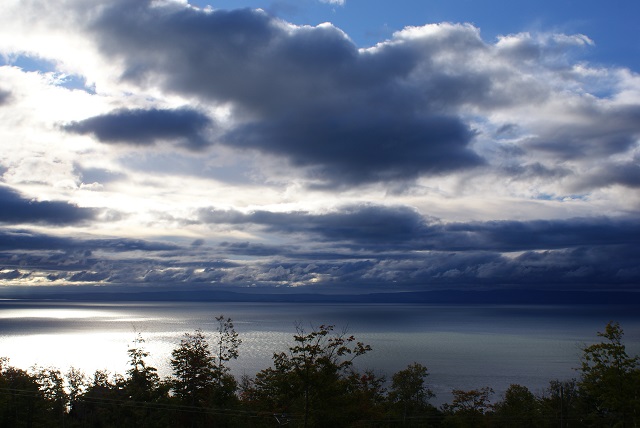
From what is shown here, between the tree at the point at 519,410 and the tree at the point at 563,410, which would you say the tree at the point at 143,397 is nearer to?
the tree at the point at 519,410

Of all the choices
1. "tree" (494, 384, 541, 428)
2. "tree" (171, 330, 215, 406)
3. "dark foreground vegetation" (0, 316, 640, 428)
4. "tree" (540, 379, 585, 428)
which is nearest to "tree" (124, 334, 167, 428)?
"dark foreground vegetation" (0, 316, 640, 428)

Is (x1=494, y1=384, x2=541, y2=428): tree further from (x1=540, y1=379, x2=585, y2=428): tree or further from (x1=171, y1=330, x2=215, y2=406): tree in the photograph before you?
(x1=171, y1=330, x2=215, y2=406): tree

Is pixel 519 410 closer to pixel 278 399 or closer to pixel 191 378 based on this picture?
pixel 278 399

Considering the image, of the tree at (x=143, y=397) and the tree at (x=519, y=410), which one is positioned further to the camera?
the tree at (x=519, y=410)

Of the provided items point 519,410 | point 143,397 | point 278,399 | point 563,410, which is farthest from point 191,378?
point 519,410

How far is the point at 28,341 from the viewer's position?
162 meters

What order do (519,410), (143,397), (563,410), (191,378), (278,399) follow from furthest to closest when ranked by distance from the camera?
(519,410) → (563,410) → (191,378) → (143,397) → (278,399)

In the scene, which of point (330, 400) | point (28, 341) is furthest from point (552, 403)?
point (28, 341)

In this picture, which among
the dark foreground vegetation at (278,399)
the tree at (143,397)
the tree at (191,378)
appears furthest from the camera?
the tree at (191,378)

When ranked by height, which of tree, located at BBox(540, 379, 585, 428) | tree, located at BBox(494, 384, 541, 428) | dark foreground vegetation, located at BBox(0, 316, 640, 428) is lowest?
tree, located at BBox(494, 384, 541, 428)

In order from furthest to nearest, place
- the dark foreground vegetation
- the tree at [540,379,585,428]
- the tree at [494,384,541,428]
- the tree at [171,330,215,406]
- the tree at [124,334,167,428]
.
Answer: the tree at [494,384,541,428]
the tree at [540,379,585,428]
the tree at [171,330,215,406]
the tree at [124,334,167,428]
the dark foreground vegetation

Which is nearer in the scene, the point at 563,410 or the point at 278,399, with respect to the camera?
the point at 278,399

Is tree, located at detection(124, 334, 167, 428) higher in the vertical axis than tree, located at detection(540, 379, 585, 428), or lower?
higher

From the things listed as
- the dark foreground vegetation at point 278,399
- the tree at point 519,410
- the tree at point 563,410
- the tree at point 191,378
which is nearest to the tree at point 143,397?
the dark foreground vegetation at point 278,399
